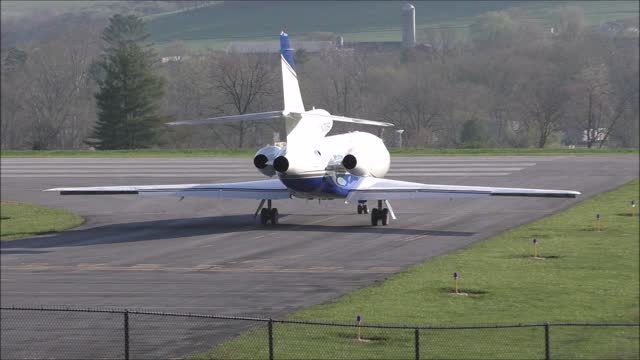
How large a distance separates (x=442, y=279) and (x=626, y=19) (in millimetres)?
154073

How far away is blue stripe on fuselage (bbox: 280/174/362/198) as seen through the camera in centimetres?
4962

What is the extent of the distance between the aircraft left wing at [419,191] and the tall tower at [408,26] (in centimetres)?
13193

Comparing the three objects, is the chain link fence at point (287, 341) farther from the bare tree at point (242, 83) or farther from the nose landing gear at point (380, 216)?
the bare tree at point (242, 83)

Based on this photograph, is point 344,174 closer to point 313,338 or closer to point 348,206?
point 348,206

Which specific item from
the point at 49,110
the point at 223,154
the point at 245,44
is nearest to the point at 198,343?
the point at 223,154

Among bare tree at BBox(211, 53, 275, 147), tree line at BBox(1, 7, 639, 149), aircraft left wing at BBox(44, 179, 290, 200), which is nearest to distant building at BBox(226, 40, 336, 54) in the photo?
tree line at BBox(1, 7, 639, 149)

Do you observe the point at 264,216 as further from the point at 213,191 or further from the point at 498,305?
the point at 498,305

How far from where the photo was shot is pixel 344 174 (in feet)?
168

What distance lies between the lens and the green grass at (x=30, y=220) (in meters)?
52.5

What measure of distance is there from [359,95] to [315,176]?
59221mm

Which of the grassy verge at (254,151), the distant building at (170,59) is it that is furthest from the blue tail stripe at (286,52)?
the distant building at (170,59)

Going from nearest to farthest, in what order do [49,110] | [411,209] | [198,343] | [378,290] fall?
[198,343], [378,290], [411,209], [49,110]

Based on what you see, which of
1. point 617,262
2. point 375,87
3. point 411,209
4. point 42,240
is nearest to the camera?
point 617,262

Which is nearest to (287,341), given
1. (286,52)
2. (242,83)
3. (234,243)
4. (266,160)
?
(234,243)
